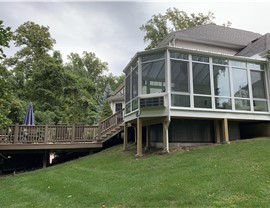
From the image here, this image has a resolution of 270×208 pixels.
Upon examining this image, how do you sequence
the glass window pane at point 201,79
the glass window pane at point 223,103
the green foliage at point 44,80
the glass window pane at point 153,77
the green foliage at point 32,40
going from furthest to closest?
the green foliage at point 32,40 → the green foliage at point 44,80 → the glass window pane at point 223,103 → the glass window pane at point 201,79 → the glass window pane at point 153,77

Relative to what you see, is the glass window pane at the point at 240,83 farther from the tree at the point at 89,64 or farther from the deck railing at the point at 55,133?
the tree at the point at 89,64

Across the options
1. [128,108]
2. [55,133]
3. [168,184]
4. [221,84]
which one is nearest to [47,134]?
[55,133]

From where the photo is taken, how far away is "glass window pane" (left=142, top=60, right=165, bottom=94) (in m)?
10.6

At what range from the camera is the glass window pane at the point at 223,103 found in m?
10.9

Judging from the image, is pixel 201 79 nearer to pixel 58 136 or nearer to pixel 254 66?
pixel 254 66

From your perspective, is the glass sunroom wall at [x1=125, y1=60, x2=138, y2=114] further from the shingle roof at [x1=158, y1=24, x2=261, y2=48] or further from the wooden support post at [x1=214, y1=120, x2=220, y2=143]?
the wooden support post at [x1=214, y1=120, x2=220, y2=143]

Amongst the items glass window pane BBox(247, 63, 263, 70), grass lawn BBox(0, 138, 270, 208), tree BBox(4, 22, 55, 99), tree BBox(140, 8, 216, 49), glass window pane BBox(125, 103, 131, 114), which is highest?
tree BBox(140, 8, 216, 49)

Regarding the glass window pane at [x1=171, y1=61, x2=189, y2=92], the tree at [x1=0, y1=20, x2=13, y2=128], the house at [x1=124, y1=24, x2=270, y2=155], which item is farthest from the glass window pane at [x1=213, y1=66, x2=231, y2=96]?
the tree at [x1=0, y1=20, x2=13, y2=128]

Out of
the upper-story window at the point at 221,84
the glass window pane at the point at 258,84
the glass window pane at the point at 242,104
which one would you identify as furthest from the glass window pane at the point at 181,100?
the glass window pane at the point at 258,84

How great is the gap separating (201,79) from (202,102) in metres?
1.09

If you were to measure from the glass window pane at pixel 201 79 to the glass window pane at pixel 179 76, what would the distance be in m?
0.40

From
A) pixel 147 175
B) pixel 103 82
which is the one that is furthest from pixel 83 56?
A: pixel 147 175

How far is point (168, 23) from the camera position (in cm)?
2942

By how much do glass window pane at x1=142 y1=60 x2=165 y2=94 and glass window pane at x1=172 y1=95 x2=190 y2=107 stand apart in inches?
30.6
